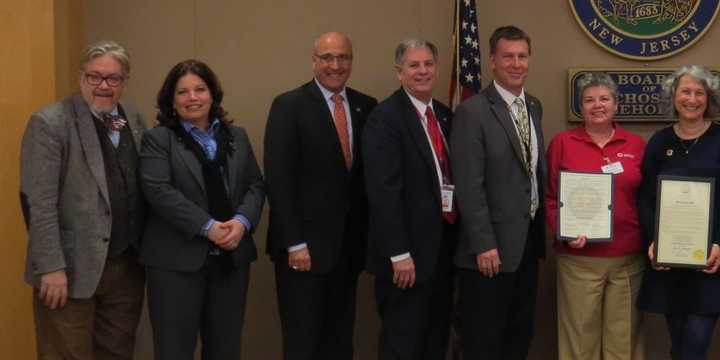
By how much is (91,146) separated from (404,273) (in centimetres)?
136

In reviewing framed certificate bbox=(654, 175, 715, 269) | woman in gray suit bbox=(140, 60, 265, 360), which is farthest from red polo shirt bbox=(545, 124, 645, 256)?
woman in gray suit bbox=(140, 60, 265, 360)

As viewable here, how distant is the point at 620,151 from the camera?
355cm

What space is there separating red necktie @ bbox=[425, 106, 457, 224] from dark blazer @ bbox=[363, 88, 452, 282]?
0.07 m

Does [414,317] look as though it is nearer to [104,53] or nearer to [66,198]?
[66,198]

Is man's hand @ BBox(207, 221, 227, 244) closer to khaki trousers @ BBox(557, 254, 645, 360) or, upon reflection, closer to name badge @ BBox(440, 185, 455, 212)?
name badge @ BBox(440, 185, 455, 212)

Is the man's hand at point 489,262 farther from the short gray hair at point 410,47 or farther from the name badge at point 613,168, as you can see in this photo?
the short gray hair at point 410,47

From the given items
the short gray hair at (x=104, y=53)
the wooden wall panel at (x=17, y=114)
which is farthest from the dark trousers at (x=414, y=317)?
the wooden wall panel at (x=17, y=114)

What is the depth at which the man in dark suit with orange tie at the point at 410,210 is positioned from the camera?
3260mm

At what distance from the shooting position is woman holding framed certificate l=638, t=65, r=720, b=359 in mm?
3324

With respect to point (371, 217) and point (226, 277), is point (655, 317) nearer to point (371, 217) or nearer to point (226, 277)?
point (371, 217)

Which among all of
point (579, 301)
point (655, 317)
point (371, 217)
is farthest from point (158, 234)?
point (655, 317)

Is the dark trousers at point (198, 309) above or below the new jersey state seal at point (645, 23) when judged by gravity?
below

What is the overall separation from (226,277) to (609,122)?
1.85m

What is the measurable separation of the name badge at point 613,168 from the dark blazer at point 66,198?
2.15m
